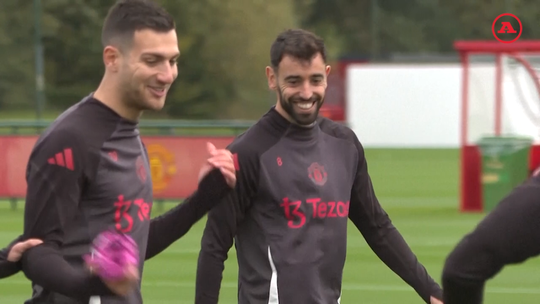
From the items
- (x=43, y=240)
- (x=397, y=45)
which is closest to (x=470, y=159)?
(x=43, y=240)

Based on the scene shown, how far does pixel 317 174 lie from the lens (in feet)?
17.4

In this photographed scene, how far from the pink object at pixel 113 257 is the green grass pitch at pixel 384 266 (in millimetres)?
6459

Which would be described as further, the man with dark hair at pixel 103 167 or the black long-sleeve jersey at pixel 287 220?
the black long-sleeve jersey at pixel 287 220

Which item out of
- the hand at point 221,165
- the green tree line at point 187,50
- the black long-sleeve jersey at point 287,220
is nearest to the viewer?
the hand at point 221,165

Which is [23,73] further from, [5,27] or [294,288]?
[294,288]

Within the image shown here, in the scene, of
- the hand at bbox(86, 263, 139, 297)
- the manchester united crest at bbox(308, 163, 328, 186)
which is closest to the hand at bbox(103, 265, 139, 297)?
the hand at bbox(86, 263, 139, 297)

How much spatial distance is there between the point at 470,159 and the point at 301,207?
12908mm

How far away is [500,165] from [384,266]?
17.7 ft

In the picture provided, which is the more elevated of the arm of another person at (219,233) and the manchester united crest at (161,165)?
the arm of another person at (219,233)

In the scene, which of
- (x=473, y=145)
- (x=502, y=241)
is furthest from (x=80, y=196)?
(x=473, y=145)

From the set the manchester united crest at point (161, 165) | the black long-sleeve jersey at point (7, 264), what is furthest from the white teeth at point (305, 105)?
the manchester united crest at point (161, 165)

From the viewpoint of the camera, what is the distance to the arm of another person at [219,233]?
204 inches

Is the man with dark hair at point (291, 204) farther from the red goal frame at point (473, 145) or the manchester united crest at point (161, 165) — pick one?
the red goal frame at point (473, 145)

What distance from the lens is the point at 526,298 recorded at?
10.3m
